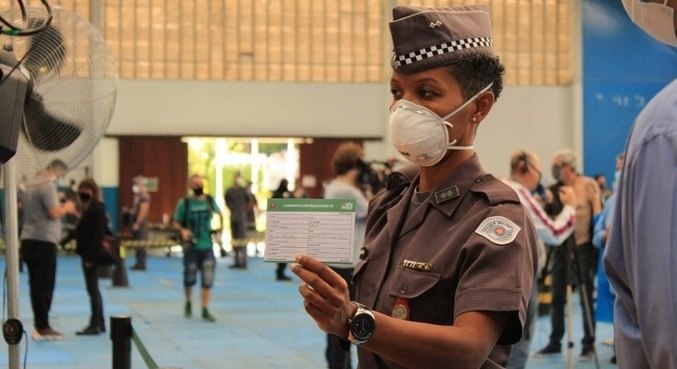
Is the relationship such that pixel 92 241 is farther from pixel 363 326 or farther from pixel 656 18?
pixel 656 18

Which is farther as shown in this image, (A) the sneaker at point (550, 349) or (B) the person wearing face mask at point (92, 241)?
(B) the person wearing face mask at point (92, 241)

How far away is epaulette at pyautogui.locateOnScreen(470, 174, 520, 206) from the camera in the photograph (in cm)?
254

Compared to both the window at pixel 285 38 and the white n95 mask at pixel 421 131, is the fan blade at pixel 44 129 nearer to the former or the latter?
the white n95 mask at pixel 421 131

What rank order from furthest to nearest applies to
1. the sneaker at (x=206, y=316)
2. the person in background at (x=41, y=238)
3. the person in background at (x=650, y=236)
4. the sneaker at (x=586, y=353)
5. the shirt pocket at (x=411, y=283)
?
the sneaker at (x=206, y=316) < the person in background at (x=41, y=238) < the sneaker at (x=586, y=353) < the shirt pocket at (x=411, y=283) < the person in background at (x=650, y=236)

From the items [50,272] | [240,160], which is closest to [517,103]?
[240,160]

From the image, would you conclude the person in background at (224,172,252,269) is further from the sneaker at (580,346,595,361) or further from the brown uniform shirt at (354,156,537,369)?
the brown uniform shirt at (354,156,537,369)

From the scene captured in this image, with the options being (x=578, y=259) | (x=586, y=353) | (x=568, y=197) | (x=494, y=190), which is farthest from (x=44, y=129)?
(x=586, y=353)

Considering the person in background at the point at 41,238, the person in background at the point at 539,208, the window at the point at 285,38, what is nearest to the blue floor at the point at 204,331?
the person in background at the point at 41,238

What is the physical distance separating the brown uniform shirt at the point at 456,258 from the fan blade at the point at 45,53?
3136mm

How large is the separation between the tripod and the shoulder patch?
23.4 feet

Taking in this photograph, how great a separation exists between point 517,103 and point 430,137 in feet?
88.1

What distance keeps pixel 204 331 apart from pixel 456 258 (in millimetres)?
10370

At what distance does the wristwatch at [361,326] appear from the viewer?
7.45 feet

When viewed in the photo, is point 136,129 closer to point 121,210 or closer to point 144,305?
point 121,210
